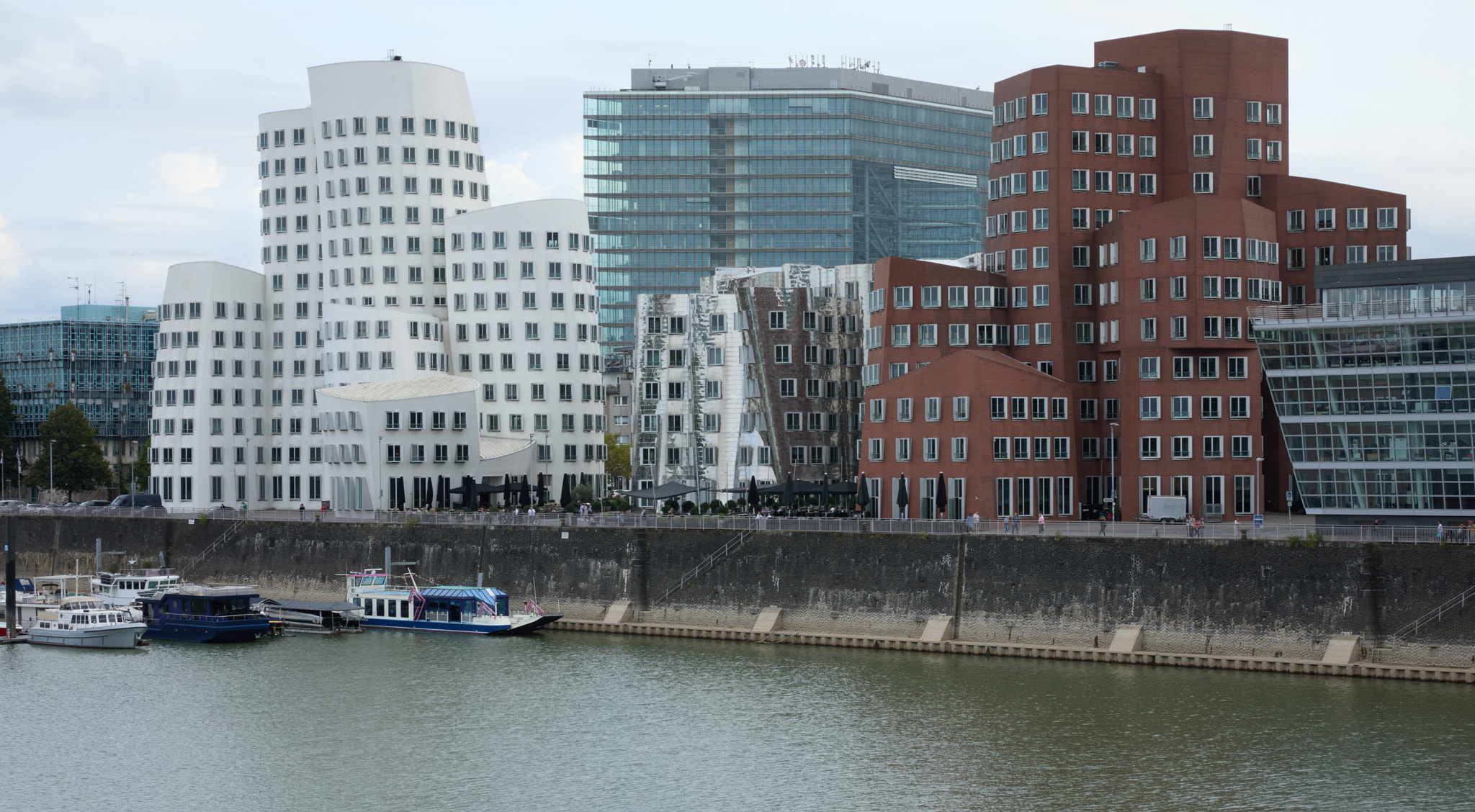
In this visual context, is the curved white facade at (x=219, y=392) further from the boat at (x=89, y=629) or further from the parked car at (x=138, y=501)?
the boat at (x=89, y=629)

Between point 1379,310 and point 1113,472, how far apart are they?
28455mm

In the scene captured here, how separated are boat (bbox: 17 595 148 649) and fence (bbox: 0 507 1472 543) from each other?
2236cm

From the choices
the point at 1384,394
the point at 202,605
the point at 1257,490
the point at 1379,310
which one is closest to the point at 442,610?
the point at 202,605

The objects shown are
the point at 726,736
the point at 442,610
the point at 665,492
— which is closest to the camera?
the point at 726,736

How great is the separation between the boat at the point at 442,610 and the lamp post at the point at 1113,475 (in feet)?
131

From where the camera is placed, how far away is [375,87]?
164125 mm

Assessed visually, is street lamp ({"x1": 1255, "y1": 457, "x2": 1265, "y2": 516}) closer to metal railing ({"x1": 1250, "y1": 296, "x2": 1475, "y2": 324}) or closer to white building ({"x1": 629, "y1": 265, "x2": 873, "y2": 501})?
metal railing ({"x1": 1250, "y1": 296, "x2": 1475, "y2": 324})

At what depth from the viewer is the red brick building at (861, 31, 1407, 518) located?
117 meters

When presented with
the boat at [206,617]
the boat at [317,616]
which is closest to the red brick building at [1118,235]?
the boat at [317,616]

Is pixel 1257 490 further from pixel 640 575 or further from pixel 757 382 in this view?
pixel 757 382

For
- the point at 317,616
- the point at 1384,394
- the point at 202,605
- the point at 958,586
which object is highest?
the point at 1384,394

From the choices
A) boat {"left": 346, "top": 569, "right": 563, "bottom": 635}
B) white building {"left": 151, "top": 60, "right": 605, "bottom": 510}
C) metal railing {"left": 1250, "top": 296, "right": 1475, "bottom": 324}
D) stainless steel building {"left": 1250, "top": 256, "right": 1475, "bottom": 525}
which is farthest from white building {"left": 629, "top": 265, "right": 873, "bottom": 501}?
metal railing {"left": 1250, "top": 296, "right": 1475, "bottom": 324}

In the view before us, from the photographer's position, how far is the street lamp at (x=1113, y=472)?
388 ft

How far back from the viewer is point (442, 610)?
114750 mm
